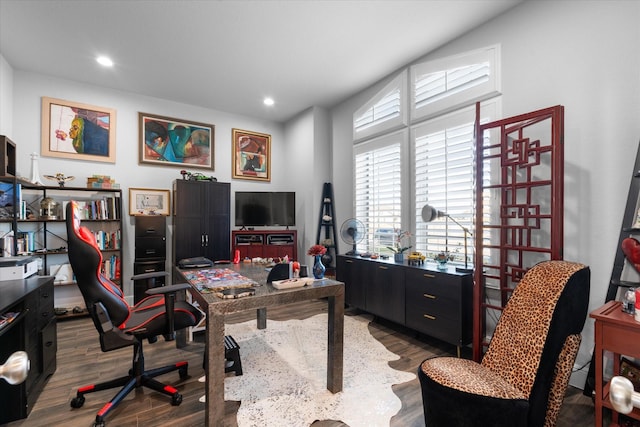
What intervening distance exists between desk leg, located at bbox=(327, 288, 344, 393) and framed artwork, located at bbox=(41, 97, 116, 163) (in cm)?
405

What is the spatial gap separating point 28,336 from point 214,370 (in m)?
1.41

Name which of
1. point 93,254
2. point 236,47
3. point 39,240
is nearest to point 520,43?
point 236,47

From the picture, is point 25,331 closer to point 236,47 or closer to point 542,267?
point 236,47

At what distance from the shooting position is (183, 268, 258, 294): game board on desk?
81.7 inches

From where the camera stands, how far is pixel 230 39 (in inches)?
126

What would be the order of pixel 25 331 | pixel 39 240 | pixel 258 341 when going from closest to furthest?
pixel 25 331
pixel 258 341
pixel 39 240

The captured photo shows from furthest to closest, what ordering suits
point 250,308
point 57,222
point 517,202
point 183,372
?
point 57,222
point 517,202
point 183,372
point 250,308

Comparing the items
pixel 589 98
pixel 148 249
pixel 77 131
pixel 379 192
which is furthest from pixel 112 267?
pixel 589 98

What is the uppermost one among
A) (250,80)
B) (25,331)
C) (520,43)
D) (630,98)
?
(250,80)

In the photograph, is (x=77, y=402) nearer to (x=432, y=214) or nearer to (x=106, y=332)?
(x=106, y=332)

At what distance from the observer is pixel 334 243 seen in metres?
5.00

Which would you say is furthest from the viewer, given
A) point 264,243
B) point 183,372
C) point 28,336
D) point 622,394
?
point 264,243

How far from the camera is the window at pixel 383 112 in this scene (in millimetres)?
3891

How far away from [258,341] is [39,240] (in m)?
3.22
